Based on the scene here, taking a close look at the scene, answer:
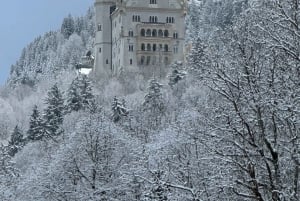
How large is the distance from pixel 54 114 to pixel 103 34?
139 feet

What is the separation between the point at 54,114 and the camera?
73.7 m

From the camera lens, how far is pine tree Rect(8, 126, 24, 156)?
68.1 meters

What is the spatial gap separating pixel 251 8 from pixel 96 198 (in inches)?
628

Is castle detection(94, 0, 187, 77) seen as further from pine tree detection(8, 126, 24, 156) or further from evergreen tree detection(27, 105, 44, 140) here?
evergreen tree detection(27, 105, 44, 140)

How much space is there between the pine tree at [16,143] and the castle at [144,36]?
31294 millimetres

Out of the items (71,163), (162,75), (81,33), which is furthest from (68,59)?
(71,163)

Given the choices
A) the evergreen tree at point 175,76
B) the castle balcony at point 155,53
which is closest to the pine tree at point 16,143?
the evergreen tree at point 175,76

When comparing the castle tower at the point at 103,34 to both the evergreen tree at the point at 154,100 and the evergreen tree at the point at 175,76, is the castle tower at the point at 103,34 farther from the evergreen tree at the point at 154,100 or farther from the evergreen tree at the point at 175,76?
the evergreen tree at the point at 154,100

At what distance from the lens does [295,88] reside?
37.6 ft

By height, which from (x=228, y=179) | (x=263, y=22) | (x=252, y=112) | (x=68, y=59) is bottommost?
(x=68, y=59)

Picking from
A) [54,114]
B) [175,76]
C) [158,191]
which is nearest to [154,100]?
[54,114]

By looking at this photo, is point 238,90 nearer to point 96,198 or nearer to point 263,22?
point 263,22

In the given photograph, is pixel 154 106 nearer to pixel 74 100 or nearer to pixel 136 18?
pixel 74 100

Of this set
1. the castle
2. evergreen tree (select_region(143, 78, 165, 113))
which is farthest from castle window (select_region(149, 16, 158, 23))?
evergreen tree (select_region(143, 78, 165, 113))
